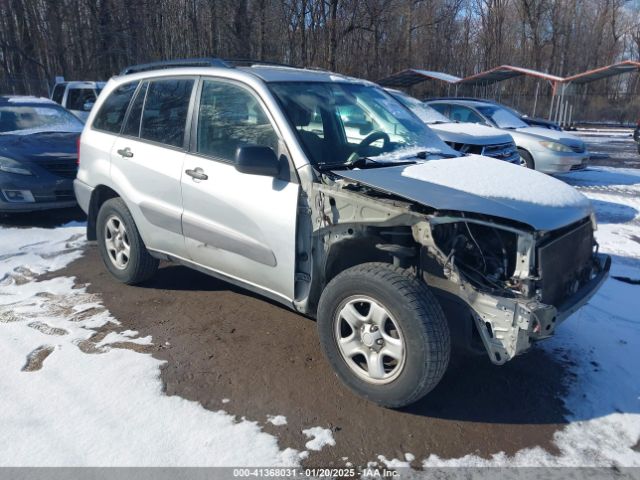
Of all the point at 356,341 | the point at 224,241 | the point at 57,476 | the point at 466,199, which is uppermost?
the point at 466,199

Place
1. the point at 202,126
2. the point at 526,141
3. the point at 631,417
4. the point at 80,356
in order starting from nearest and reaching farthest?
1. the point at 631,417
2. the point at 80,356
3. the point at 202,126
4. the point at 526,141

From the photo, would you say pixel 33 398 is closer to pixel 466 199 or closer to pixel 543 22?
pixel 466 199

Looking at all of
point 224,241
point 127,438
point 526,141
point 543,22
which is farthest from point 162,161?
point 543,22

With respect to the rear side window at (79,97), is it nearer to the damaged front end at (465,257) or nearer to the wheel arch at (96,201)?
the wheel arch at (96,201)

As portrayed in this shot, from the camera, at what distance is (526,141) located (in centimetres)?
1038

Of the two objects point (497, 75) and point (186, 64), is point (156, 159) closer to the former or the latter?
point (186, 64)

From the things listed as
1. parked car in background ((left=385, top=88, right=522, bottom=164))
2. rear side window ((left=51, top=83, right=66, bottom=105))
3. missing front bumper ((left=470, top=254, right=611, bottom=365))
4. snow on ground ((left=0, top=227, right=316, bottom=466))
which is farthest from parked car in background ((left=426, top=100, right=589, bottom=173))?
rear side window ((left=51, top=83, right=66, bottom=105))

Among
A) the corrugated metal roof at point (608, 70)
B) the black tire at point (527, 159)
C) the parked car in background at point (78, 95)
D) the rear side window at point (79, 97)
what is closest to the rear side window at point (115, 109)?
the black tire at point (527, 159)

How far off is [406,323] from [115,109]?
3.54 metres

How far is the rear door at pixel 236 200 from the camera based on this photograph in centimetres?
339

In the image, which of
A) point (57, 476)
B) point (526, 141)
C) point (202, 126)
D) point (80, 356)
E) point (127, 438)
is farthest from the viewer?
point (526, 141)

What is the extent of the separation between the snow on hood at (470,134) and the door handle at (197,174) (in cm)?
508

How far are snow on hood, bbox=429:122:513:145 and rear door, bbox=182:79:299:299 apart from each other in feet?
16.0

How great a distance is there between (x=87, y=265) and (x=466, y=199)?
13.7 feet
